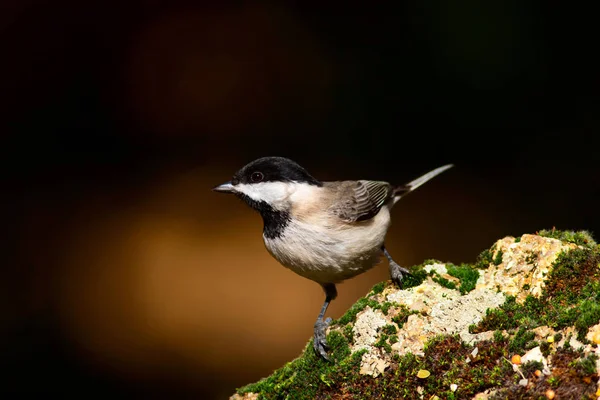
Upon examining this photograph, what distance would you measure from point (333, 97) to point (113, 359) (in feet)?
12.4

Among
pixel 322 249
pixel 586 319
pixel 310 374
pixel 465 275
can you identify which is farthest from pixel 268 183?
pixel 586 319

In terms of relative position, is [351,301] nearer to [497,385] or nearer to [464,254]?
[464,254]

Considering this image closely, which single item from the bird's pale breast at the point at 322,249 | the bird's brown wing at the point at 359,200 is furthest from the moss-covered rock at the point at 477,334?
the bird's brown wing at the point at 359,200

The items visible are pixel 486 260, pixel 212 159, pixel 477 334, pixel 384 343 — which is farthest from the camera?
pixel 212 159

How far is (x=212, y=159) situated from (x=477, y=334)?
4.95 meters

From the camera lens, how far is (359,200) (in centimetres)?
351

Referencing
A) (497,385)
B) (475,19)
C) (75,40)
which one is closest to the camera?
(497,385)

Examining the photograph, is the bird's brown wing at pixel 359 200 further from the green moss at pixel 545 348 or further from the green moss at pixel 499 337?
the green moss at pixel 545 348

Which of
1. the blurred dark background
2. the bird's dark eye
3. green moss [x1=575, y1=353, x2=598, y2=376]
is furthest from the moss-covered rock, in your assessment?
the blurred dark background

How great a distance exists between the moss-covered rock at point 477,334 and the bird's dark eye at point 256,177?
34.6 inches

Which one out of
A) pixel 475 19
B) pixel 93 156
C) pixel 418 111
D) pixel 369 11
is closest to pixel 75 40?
pixel 93 156

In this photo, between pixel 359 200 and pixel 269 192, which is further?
pixel 359 200

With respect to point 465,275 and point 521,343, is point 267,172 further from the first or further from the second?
point 521,343

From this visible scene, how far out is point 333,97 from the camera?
22.6ft
